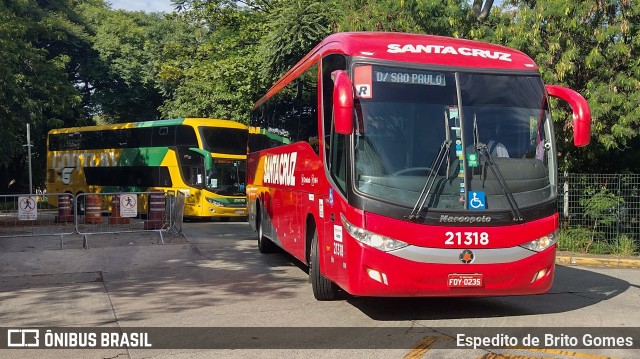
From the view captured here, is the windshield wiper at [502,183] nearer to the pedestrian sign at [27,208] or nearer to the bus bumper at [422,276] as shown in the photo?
the bus bumper at [422,276]

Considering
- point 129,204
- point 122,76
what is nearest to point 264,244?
point 129,204

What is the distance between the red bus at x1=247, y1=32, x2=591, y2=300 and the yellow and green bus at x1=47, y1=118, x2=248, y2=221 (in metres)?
17.5

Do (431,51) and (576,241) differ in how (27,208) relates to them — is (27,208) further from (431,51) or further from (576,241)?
(576,241)

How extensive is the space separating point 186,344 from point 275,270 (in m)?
5.27

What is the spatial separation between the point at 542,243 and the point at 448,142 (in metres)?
1.62

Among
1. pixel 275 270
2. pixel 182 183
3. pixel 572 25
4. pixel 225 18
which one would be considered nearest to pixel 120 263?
pixel 275 270

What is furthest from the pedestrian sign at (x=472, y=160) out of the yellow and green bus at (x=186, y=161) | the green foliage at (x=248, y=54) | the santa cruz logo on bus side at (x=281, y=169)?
the yellow and green bus at (x=186, y=161)

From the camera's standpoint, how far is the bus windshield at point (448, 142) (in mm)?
7164

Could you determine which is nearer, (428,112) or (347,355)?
(347,355)

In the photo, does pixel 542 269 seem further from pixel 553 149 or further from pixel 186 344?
pixel 186 344

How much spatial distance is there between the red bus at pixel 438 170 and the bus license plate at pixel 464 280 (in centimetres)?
1

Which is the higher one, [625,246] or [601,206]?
[601,206]

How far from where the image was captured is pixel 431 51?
7.82 metres

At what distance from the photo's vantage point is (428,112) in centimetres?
741
